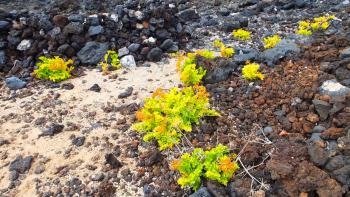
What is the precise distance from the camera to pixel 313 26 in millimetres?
8547

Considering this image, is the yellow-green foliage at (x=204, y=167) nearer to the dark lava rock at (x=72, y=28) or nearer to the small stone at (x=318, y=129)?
the small stone at (x=318, y=129)

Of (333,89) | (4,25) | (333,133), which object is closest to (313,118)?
(333,133)

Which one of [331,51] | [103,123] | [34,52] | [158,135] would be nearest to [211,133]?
[158,135]

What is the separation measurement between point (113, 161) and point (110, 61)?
3224mm

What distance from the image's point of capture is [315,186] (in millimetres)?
4215

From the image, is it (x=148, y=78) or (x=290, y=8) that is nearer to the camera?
(x=148, y=78)

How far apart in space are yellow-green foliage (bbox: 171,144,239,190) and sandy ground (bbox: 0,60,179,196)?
594 mm

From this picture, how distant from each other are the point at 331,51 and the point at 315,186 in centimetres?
323

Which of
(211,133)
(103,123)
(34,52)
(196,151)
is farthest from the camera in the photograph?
(34,52)

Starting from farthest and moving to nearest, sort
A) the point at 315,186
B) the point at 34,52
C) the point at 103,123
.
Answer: the point at 34,52 < the point at 103,123 < the point at 315,186

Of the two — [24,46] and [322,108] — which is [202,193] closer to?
[322,108]

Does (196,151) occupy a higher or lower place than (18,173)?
higher

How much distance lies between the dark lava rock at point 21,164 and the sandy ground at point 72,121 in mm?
62

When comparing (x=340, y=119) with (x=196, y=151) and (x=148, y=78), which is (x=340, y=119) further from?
(x=148, y=78)
